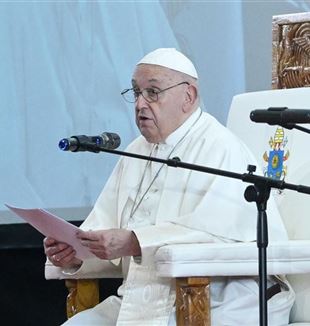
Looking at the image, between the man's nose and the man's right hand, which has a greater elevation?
the man's nose

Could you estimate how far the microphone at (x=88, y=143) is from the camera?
3.30 meters

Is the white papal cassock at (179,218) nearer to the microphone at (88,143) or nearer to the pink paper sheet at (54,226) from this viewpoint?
the pink paper sheet at (54,226)

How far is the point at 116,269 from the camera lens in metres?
4.18

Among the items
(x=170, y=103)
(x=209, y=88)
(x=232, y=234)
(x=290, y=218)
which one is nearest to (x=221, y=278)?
(x=232, y=234)

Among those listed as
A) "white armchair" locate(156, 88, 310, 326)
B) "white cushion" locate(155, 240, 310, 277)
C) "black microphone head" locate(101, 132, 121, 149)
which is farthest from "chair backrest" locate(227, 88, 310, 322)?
"black microphone head" locate(101, 132, 121, 149)

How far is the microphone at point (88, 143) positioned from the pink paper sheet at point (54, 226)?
37 centimetres

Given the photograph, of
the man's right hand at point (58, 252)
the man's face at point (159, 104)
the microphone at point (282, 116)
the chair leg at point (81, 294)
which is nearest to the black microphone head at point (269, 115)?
the microphone at point (282, 116)

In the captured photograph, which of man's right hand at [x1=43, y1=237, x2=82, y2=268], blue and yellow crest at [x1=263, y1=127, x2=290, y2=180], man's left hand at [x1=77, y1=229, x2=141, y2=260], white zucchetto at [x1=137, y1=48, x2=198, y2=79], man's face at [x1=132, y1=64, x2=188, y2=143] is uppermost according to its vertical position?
white zucchetto at [x1=137, y1=48, x2=198, y2=79]

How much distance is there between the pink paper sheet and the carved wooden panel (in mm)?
1283

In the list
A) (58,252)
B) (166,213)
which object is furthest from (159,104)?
(58,252)

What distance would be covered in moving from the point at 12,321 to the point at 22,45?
4.80 feet

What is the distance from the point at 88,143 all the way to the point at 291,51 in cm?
148

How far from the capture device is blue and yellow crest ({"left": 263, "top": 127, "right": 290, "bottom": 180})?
4.23m

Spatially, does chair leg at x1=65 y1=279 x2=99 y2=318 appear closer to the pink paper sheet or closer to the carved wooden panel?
the pink paper sheet
